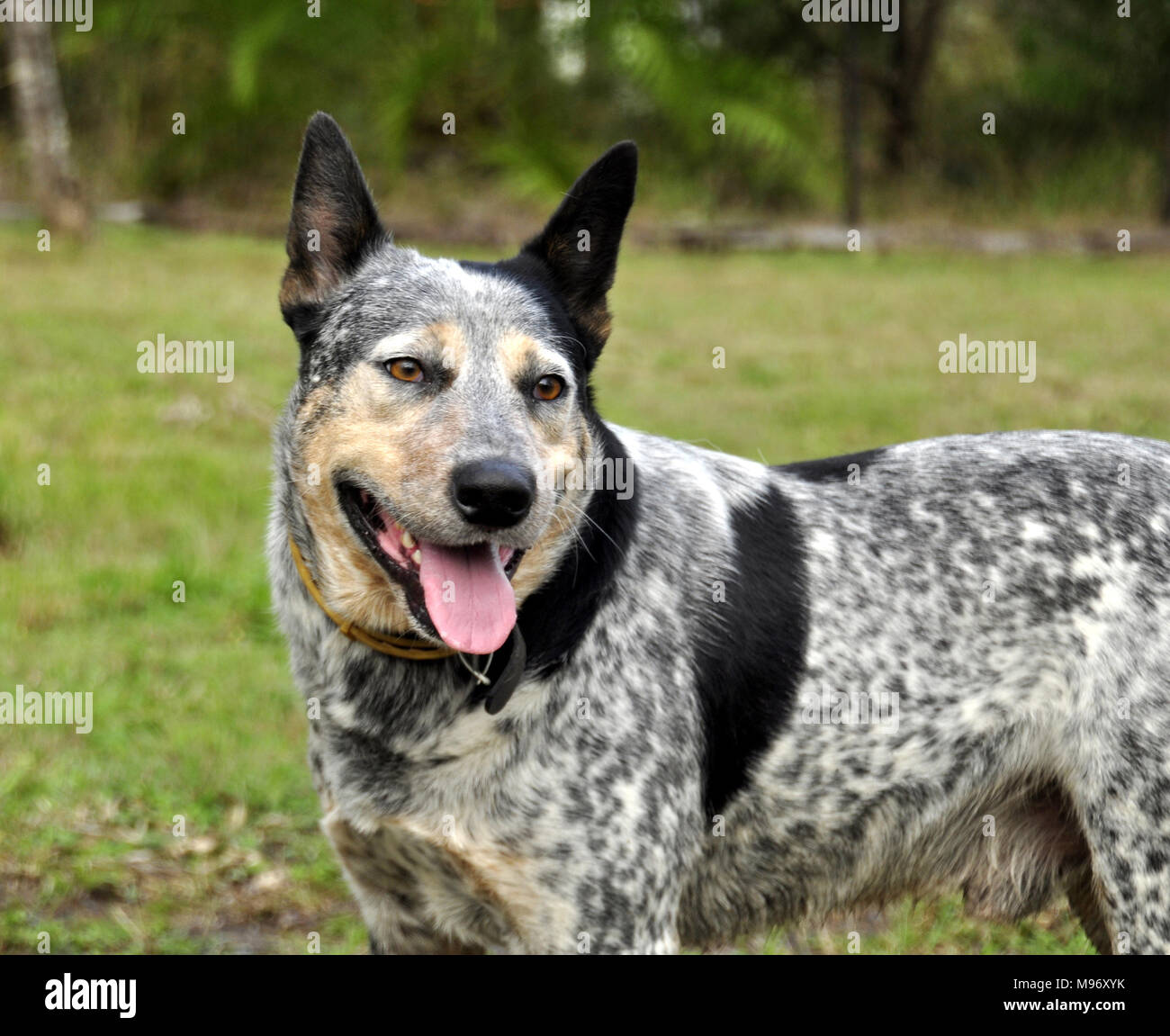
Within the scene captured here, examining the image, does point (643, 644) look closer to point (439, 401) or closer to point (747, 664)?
point (747, 664)

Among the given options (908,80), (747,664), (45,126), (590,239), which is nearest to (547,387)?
(590,239)

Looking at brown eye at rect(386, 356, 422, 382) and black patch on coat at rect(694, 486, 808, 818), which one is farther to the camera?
black patch on coat at rect(694, 486, 808, 818)

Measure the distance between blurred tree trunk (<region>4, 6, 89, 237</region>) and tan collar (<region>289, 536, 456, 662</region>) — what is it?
10723 millimetres

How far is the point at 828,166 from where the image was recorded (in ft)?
57.5

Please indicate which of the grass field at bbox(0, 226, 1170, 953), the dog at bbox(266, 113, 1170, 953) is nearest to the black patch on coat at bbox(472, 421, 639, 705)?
the dog at bbox(266, 113, 1170, 953)

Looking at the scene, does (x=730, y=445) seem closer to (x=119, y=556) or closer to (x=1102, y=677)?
(x=119, y=556)

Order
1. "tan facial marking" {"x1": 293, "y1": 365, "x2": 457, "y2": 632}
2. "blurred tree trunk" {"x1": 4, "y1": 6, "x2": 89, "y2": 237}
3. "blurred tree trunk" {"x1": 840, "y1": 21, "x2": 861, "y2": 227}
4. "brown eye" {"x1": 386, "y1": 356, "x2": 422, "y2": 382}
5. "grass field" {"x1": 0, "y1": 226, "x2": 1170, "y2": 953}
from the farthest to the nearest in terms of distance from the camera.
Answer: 1. "blurred tree trunk" {"x1": 840, "y1": 21, "x2": 861, "y2": 227}
2. "blurred tree trunk" {"x1": 4, "y1": 6, "x2": 89, "y2": 237}
3. "grass field" {"x1": 0, "y1": 226, "x2": 1170, "y2": 953}
4. "brown eye" {"x1": 386, "y1": 356, "x2": 422, "y2": 382}
5. "tan facial marking" {"x1": 293, "y1": 365, "x2": 457, "y2": 632}

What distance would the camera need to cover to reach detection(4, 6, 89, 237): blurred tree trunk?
476 inches

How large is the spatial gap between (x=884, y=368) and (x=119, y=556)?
6.21 m

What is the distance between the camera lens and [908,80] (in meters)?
18.8

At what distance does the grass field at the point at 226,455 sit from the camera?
4309 millimetres

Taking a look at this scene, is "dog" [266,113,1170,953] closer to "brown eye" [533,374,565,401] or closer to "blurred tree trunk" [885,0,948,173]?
"brown eye" [533,374,565,401]

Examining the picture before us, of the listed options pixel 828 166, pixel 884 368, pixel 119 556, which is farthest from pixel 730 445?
pixel 828 166

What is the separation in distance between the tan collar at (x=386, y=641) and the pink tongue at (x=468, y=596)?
7.7 inches
